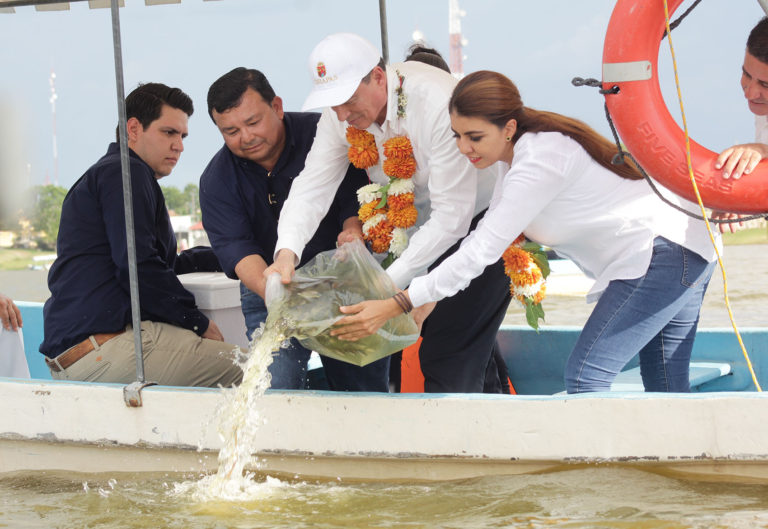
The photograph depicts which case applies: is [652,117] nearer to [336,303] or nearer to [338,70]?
[338,70]

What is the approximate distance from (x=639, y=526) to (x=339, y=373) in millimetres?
1325

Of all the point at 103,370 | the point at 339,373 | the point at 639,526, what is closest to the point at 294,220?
the point at 339,373

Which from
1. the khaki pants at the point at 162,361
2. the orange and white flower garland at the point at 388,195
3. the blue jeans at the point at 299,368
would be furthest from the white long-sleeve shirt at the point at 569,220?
the khaki pants at the point at 162,361

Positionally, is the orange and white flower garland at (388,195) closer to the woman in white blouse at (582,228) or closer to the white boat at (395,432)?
the woman in white blouse at (582,228)

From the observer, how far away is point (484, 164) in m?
2.87

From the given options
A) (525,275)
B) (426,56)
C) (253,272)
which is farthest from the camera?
(426,56)

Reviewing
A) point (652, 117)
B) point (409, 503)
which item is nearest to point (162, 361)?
point (409, 503)

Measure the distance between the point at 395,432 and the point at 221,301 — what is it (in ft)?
4.51

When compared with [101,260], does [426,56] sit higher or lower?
higher

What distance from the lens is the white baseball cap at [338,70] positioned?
117 inches

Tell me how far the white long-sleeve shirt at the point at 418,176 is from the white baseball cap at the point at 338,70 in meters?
0.16

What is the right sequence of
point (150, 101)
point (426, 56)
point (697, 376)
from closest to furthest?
point (150, 101)
point (697, 376)
point (426, 56)

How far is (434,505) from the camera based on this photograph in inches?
116

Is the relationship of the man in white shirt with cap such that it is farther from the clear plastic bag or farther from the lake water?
the lake water
